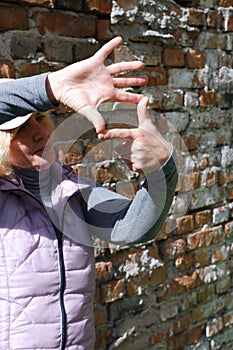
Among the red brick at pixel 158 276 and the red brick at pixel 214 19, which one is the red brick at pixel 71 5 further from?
the red brick at pixel 158 276

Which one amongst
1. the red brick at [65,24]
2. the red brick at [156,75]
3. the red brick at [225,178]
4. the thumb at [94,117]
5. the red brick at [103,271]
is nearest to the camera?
the thumb at [94,117]

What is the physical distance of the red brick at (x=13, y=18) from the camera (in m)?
1.99

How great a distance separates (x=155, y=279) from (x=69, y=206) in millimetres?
1140

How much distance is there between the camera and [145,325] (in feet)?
8.86

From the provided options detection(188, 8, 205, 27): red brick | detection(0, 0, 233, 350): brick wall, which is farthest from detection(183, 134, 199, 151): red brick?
detection(188, 8, 205, 27): red brick


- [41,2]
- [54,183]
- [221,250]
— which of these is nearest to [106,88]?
[54,183]

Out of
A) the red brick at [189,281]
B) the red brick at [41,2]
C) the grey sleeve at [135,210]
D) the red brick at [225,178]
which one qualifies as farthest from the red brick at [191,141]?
the grey sleeve at [135,210]

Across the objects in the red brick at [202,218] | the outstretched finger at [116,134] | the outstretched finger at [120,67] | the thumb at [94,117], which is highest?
the outstretched finger at [120,67]

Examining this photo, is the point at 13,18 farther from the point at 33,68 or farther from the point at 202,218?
the point at 202,218

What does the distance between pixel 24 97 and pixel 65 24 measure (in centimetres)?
86

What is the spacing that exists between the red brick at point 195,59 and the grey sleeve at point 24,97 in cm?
146

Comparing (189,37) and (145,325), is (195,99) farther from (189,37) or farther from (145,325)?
(145,325)

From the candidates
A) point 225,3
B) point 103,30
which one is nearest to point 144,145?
point 103,30

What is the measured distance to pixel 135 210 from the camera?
63.2 inches
